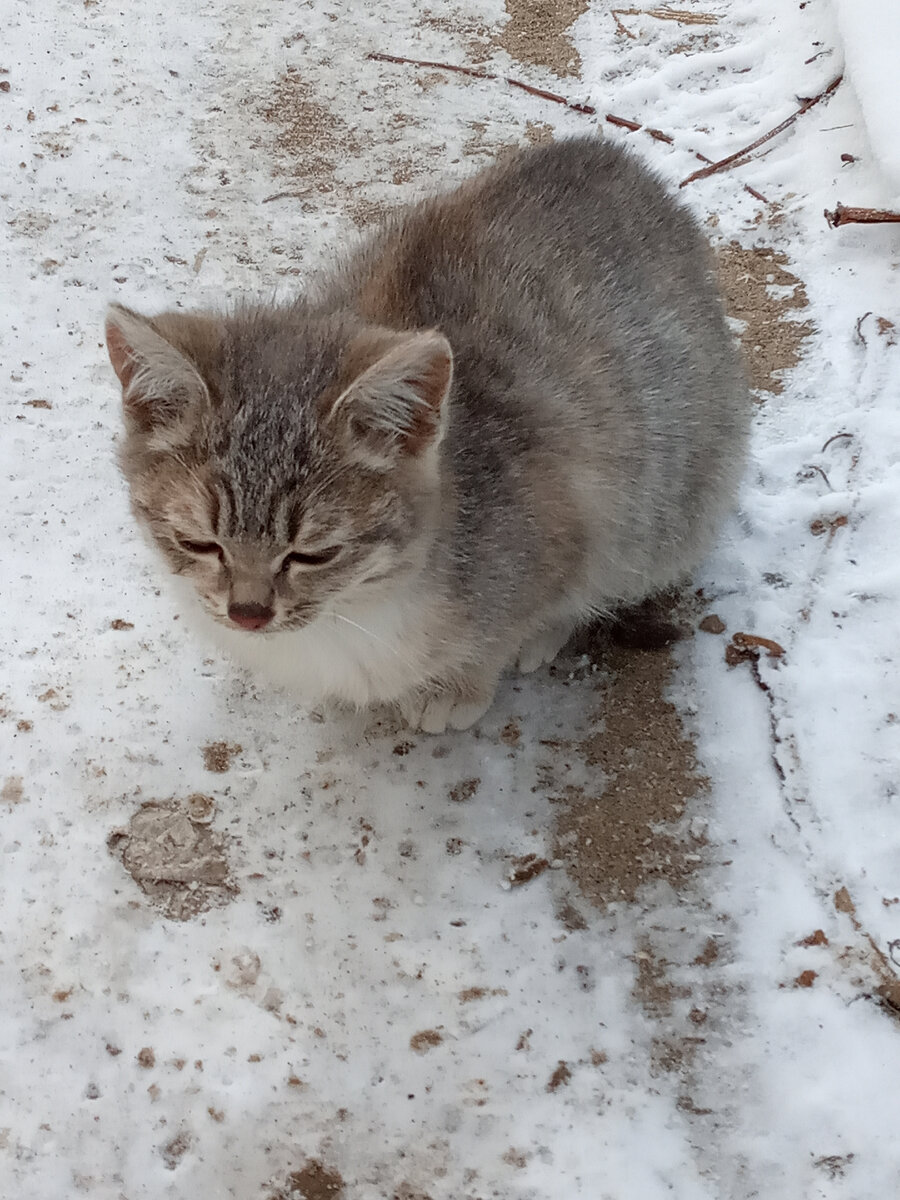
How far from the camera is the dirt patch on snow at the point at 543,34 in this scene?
3488mm

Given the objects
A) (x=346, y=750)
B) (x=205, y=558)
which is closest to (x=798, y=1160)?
(x=346, y=750)

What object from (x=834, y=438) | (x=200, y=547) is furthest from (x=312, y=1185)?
(x=834, y=438)

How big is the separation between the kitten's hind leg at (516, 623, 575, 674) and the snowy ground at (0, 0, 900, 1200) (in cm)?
8

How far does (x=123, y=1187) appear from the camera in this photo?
1.51 m

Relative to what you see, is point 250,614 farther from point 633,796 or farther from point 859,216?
point 859,216

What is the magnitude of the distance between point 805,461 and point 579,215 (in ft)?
2.97

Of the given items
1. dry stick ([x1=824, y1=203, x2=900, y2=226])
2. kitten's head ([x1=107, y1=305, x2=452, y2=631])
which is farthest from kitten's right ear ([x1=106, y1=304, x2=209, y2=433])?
dry stick ([x1=824, y1=203, x2=900, y2=226])

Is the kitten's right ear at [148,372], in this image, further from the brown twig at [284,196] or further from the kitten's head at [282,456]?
the brown twig at [284,196]

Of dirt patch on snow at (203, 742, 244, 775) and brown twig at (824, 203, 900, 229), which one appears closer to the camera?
dirt patch on snow at (203, 742, 244, 775)

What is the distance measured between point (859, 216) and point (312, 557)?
2216 mm

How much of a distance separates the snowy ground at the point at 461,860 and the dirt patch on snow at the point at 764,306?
1cm

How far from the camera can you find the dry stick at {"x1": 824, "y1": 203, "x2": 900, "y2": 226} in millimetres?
2697

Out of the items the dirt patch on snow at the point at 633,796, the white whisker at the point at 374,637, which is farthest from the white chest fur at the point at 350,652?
the dirt patch on snow at the point at 633,796

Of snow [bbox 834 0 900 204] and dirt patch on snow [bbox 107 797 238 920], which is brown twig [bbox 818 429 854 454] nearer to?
snow [bbox 834 0 900 204]
